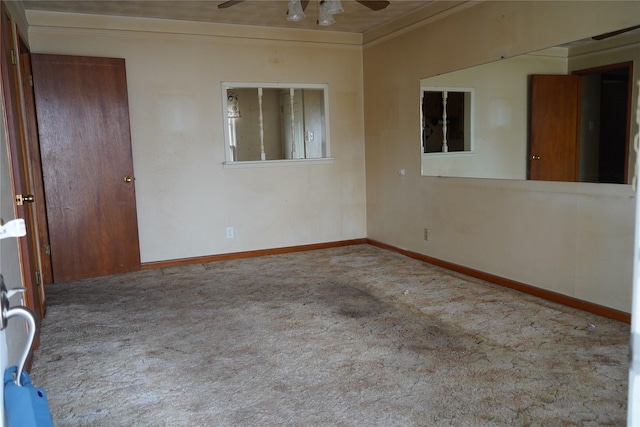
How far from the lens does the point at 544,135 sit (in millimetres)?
3432

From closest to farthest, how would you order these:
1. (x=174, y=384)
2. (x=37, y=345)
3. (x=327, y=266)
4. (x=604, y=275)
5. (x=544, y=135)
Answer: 1. (x=174, y=384)
2. (x=37, y=345)
3. (x=604, y=275)
4. (x=544, y=135)
5. (x=327, y=266)

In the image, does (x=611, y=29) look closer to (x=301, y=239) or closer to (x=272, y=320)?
(x=272, y=320)

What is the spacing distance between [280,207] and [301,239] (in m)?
0.47

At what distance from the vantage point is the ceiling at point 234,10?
407 cm

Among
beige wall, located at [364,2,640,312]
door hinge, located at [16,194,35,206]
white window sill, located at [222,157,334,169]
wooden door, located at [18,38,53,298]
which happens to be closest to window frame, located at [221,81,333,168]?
white window sill, located at [222,157,334,169]

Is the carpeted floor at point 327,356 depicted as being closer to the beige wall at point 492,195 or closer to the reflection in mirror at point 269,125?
the beige wall at point 492,195

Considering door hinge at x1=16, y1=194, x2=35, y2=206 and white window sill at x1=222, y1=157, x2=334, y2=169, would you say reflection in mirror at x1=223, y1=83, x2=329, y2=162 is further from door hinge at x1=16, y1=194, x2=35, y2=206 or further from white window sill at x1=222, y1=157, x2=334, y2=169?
door hinge at x1=16, y1=194, x2=35, y2=206

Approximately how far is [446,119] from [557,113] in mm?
1109

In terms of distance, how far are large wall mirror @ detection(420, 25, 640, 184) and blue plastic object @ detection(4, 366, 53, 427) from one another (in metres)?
3.15

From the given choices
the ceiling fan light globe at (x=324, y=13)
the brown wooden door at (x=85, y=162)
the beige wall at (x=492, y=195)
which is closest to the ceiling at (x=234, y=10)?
the beige wall at (x=492, y=195)

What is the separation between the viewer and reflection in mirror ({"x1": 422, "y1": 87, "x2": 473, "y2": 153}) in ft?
13.4

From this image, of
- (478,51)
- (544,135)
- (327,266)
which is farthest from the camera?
(327,266)

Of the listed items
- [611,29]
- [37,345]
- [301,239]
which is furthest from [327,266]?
[611,29]

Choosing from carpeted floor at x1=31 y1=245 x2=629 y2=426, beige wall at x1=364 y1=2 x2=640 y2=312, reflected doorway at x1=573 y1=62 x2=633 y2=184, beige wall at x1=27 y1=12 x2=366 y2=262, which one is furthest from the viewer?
beige wall at x1=27 y1=12 x2=366 y2=262
